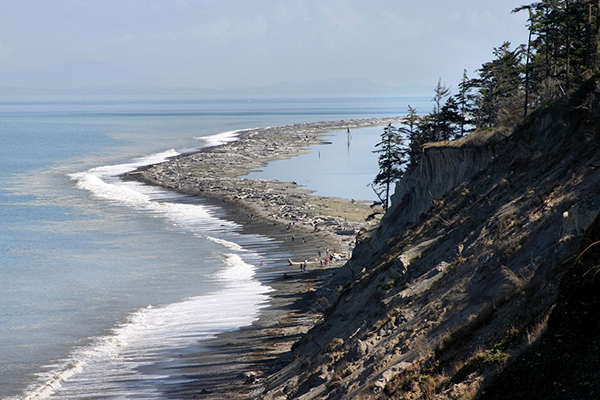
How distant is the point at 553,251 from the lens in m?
12.0

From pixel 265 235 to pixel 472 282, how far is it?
35437 millimetres

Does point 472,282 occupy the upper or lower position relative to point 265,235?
upper

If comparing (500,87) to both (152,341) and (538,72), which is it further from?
(152,341)

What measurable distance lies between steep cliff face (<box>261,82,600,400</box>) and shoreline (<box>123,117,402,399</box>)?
114 inches

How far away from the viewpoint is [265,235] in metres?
48.8

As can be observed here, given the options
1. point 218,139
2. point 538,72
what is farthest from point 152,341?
point 218,139

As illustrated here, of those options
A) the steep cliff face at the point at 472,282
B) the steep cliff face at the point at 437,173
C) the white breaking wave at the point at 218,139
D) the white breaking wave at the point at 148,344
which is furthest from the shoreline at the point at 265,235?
the white breaking wave at the point at 218,139

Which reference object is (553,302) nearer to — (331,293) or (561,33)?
(331,293)

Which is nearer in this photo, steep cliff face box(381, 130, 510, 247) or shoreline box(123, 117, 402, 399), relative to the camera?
shoreline box(123, 117, 402, 399)

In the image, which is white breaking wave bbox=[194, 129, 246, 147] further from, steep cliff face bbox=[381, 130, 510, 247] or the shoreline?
steep cliff face bbox=[381, 130, 510, 247]

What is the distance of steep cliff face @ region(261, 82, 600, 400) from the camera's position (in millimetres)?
10531

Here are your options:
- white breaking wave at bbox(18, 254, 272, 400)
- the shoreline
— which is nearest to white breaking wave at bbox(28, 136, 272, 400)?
white breaking wave at bbox(18, 254, 272, 400)

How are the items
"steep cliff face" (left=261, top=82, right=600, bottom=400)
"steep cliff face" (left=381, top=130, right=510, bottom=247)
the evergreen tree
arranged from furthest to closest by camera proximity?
1. the evergreen tree
2. "steep cliff face" (left=381, top=130, right=510, bottom=247)
3. "steep cliff face" (left=261, top=82, right=600, bottom=400)

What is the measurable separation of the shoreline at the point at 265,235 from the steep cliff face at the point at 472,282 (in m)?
2.90
